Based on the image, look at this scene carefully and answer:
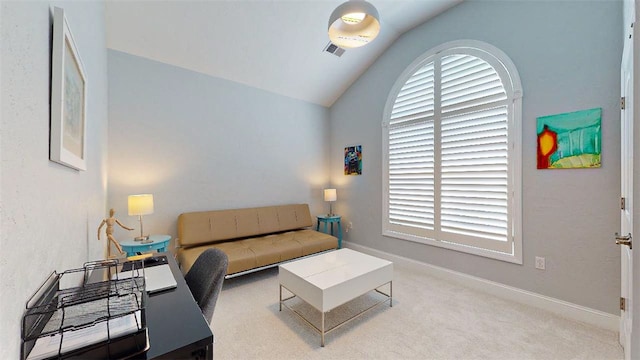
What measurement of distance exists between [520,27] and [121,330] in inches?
145

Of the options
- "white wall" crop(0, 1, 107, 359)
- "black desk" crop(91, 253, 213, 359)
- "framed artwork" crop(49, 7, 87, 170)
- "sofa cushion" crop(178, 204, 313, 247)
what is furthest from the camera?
"sofa cushion" crop(178, 204, 313, 247)

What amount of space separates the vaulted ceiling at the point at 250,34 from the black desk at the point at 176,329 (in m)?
→ 2.88

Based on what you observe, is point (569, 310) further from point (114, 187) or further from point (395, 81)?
point (114, 187)

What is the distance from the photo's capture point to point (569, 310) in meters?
2.19

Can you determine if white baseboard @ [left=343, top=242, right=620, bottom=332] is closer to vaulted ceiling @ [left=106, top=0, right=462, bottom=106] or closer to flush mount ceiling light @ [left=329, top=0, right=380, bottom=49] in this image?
flush mount ceiling light @ [left=329, top=0, right=380, bottom=49]

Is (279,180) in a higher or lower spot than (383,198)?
higher

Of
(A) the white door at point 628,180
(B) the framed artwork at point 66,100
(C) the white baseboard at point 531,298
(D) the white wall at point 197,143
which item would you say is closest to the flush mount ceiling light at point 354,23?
(A) the white door at point 628,180

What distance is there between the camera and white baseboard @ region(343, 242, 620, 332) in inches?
80.3

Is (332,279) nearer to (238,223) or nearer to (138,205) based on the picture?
(238,223)

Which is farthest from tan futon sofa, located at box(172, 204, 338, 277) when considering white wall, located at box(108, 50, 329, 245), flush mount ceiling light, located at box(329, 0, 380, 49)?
flush mount ceiling light, located at box(329, 0, 380, 49)

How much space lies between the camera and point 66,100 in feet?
3.43

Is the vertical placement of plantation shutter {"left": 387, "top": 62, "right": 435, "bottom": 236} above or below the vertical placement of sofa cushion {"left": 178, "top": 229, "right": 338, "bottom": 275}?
above

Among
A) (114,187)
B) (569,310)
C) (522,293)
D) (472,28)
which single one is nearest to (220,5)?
(114,187)

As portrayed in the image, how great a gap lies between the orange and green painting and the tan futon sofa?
2.63 meters
